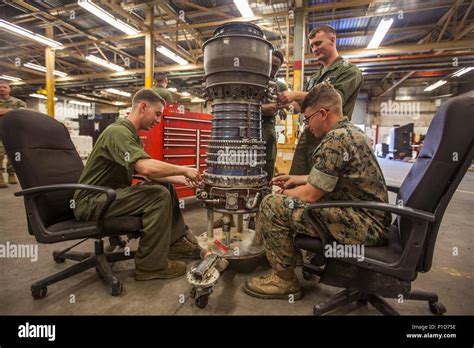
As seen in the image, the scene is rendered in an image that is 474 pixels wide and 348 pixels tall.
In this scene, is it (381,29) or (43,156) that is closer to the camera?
(43,156)

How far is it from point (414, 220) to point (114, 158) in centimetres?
171

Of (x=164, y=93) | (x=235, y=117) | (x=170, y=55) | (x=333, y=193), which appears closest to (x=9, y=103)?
(x=164, y=93)

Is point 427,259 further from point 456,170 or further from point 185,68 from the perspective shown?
point 185,68

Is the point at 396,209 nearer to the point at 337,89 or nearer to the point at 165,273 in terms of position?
the point at 337,89

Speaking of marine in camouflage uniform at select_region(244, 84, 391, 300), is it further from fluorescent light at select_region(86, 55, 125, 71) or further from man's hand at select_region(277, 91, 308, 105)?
fluorescent light at select_region(86, 55, 125, 71)

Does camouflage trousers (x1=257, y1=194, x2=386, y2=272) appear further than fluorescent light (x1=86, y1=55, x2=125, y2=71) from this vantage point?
No

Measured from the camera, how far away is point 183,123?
12.8ft

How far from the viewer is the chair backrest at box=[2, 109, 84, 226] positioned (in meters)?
1.58

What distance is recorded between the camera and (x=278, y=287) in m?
1.69

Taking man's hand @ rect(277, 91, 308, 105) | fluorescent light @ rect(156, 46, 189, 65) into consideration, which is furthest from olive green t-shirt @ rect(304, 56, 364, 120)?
fluorescent light @ rect(156, 46, 189, 65)

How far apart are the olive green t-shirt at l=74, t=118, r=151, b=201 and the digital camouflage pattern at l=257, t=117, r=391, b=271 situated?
104 cm

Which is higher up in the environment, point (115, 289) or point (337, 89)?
point (337, 89)
